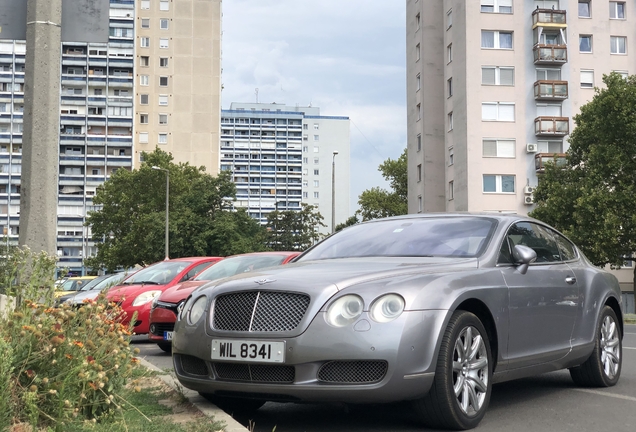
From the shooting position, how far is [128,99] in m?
106

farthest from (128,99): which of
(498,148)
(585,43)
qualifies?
(585,43)

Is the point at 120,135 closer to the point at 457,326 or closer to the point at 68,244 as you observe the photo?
the point at 68,244

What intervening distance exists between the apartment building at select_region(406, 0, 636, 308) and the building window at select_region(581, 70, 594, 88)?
0.06 m

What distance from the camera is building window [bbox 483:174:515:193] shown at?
177 ft

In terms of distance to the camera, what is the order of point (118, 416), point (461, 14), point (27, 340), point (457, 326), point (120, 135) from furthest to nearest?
point (120, 135) → point (461, 14) → point (457, 326) → point (118, 416) → point (27, 340)

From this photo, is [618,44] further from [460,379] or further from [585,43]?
[460,379]

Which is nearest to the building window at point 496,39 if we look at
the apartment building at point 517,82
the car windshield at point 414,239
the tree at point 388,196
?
the apartment building at point 517,82

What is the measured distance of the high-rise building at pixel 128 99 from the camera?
106 m

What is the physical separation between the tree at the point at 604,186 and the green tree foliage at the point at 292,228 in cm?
5370

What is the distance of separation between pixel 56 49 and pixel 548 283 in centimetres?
415

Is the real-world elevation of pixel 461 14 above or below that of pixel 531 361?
above

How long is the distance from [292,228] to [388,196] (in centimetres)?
1638

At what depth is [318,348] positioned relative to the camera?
544cm

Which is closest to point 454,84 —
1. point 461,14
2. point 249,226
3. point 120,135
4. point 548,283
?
point 461,14
